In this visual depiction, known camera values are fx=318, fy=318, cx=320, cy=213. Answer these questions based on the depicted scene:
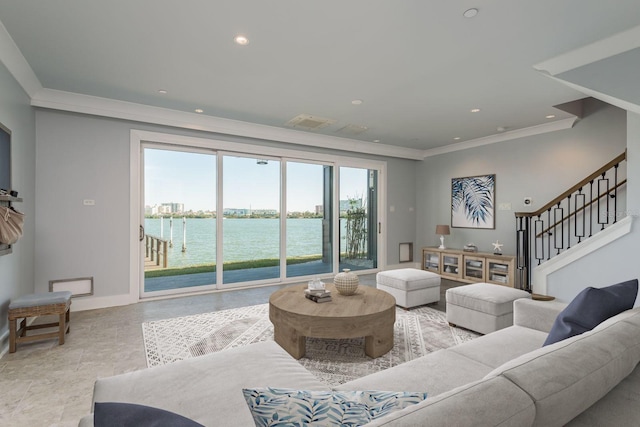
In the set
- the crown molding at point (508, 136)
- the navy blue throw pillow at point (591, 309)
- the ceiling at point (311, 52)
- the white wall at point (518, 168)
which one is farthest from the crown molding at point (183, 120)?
the navy blue throw pillow at point (591, 309)

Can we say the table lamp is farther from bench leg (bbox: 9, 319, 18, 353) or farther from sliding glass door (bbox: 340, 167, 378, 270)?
bench leg (bbox: 9, 319, 18, 353)

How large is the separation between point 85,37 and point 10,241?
1.80m

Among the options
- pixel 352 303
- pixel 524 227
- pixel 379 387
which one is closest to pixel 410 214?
pixel 524 227

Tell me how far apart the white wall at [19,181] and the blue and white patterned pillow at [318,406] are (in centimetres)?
333

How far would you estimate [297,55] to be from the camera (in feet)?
9.53

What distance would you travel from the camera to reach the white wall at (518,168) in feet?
14.9

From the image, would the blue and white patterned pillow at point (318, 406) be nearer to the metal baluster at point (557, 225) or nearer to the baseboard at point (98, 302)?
the baseboard at point (98, 302)

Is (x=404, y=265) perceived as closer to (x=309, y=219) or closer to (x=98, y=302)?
(x=309, y=219)

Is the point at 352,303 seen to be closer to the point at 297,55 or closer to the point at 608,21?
the point at 297,55

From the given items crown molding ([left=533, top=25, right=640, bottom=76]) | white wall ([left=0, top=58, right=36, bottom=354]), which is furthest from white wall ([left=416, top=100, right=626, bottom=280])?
white wall ([left=0, top=58, right=36, bottom=354])

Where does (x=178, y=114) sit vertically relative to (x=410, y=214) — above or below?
above

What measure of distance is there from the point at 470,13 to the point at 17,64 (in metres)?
3.98

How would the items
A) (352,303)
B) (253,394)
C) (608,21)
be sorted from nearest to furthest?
(253,394) → (608,21) → (352,303)

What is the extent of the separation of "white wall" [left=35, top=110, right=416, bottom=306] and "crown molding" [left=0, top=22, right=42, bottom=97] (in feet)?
1.56
